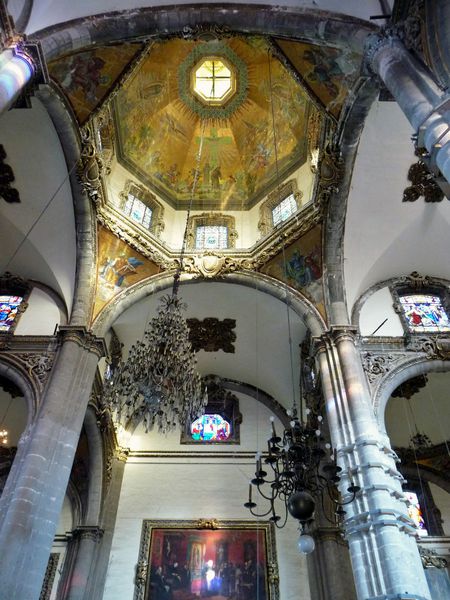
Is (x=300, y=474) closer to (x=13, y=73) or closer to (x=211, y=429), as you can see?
(x=13, y=73)

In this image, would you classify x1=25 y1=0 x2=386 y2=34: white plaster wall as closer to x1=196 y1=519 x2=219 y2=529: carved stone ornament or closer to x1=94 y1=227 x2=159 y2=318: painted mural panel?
x1=94 y1=227 x2=159 y2=318: painted mural panel

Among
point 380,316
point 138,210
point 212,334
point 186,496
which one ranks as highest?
point 138,210

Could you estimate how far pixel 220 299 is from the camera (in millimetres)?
13812

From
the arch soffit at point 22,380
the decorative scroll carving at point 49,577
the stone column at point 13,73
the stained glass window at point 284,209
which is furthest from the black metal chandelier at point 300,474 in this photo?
the decorative scroll carving at point 49,577

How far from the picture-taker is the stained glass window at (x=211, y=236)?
14386 millimetres

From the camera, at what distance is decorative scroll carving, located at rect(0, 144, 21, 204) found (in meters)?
10.9

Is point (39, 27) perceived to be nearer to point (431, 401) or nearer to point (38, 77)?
point (38, 77)

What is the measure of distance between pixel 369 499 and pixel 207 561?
283 inches

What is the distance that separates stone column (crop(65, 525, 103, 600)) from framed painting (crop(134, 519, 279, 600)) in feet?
4.45

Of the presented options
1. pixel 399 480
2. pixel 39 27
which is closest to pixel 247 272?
pixel 399 480

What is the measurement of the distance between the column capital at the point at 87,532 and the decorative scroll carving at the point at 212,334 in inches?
233

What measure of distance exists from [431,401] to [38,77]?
12.7 meters

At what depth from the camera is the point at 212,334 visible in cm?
1491

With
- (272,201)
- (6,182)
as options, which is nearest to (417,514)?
(272,201)
